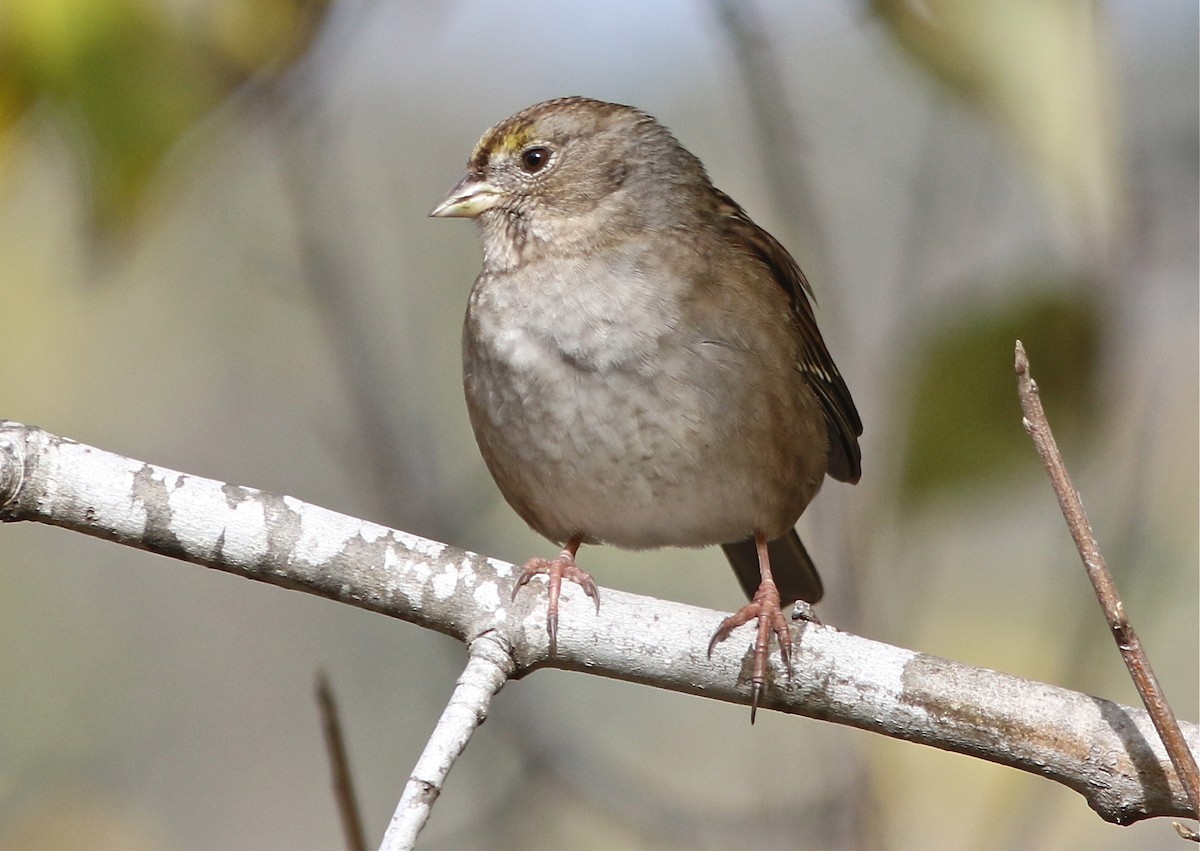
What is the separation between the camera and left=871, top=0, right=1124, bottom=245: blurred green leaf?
1.74m

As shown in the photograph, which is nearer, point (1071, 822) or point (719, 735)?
point (1071, 822)

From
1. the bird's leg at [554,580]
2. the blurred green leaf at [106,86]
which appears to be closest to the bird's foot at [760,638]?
the bird's leg at [554,580]

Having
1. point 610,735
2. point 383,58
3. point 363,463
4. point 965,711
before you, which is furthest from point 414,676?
point 965,711

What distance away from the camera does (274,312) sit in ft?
24.1

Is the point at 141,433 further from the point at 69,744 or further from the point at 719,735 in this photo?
the point at 719,735

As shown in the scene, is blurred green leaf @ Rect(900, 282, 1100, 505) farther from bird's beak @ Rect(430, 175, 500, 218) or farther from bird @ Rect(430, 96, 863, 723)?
bird's beak @ Rect(430, 175, 500, 218)

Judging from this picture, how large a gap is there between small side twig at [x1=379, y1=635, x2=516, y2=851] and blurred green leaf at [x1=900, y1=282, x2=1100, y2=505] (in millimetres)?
772

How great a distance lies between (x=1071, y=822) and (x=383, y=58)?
11.5 ft

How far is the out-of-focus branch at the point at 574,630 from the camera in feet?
7.71

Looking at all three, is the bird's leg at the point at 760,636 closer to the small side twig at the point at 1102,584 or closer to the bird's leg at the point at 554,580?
the bird's leg at the point at 554,580

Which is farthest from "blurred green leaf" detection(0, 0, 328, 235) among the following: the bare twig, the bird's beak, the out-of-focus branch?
the bird's beak

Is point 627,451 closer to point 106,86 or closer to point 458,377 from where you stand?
point 106,86

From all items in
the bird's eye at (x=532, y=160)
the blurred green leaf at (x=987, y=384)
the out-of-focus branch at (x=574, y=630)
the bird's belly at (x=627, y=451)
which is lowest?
the out-of-focus branch at (x=574, y=630)

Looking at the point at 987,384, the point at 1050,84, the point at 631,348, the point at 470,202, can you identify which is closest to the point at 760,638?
the point at 987,384
